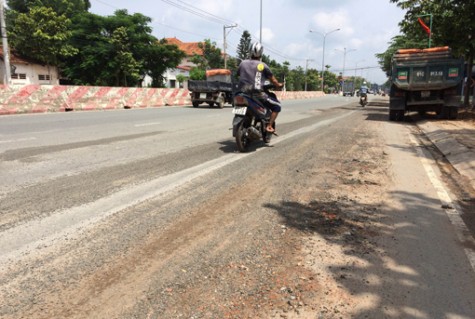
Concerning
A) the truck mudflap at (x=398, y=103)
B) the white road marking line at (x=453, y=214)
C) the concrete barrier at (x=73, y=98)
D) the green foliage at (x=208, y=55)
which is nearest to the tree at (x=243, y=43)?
the green foliage at (x=208, y=55)

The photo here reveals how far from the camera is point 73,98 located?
61.5 feet

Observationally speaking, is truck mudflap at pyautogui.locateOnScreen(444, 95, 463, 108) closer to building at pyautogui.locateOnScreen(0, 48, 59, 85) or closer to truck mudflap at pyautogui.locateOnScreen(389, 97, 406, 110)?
truck mudflap at pyautogui.locateOnScreen(389, 97, 406, 110)

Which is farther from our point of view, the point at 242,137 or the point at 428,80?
the point at 428,80

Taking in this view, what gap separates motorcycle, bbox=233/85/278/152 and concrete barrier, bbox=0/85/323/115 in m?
13.2

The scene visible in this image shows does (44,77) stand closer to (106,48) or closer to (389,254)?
(106,48)

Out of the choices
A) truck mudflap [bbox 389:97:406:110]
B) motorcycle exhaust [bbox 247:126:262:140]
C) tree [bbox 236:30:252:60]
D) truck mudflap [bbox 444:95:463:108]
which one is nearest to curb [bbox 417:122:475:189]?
truck mudflap [bbox 444:95:463:108]

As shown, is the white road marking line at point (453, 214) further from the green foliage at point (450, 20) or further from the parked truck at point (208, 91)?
the parked truck at point (208, 91)

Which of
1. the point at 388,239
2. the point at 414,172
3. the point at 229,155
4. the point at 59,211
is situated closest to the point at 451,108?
the point at 414,172

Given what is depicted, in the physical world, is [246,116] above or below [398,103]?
below

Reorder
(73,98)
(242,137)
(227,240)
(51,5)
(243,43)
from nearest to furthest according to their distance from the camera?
1. (227,240)
2. (242,137)
3. (73,98)
4. (51,5)
5. (243,43)

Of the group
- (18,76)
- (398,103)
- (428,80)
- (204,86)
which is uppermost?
(18,76)

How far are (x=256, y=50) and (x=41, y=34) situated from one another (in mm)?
34790

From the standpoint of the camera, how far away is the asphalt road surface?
7.65ft

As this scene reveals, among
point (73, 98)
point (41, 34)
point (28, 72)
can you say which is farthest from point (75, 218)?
point (28, 72)
